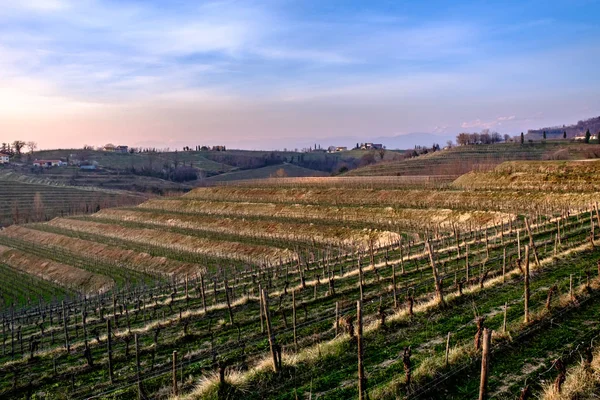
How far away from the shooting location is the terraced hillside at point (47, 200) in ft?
300

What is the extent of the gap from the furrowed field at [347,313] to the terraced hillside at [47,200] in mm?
48244

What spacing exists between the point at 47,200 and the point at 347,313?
105159 millimetres

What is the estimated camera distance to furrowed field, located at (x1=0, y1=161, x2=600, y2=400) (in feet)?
32.6

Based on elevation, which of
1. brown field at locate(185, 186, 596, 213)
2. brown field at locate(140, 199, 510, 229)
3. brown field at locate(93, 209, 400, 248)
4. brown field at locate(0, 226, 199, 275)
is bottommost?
brown field at locate(0, 226, 199, 275)

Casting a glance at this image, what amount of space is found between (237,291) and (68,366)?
38.2 feet

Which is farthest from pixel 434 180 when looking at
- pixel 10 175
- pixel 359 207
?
pixel 10 175

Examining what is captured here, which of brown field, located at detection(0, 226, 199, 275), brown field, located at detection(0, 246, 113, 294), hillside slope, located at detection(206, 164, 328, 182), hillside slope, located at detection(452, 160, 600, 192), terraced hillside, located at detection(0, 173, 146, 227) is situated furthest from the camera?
hillside slope, located at detection(206, 164, 328, 182)

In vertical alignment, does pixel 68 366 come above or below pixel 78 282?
above

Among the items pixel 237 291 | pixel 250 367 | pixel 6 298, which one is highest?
pixel 250 367

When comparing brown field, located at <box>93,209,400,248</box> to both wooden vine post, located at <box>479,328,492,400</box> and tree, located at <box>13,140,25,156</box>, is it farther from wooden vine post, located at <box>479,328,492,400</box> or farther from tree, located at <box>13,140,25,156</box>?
tree, located at <box>13,140,25,156</box>

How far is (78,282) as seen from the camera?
41.2m

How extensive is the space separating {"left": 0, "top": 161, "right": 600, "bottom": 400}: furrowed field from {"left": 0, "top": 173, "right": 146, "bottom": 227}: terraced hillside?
158ft

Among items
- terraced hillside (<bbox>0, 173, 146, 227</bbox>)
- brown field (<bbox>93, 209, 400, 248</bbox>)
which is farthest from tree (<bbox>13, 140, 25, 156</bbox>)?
brown field (<bbox>93, 209, 400, 248</bbox>)

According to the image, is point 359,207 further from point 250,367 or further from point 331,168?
point 331,168
